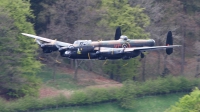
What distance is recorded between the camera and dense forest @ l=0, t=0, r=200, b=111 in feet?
228

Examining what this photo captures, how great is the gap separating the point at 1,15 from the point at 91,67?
17.3m

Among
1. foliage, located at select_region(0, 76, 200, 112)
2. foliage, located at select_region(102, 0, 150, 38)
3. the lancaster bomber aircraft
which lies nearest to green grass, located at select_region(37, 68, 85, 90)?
foliage, located at select_region(0, 76, 200, 112)

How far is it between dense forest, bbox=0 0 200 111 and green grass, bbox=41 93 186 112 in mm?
1750

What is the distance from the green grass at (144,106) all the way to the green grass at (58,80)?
4.56 meters

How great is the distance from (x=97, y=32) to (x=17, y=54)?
1084cm

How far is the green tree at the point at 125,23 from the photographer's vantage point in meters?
75.3

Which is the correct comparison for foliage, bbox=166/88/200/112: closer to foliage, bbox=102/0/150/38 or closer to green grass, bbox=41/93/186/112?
green grass, bbox=41/93/186/112

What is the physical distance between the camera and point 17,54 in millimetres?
69188

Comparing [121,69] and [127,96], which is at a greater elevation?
[121,69]

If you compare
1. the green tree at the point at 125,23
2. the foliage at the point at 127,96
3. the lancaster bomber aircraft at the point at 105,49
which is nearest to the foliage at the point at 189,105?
the foliage at the point at 127,96

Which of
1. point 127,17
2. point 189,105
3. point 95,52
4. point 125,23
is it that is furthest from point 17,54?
point 95,52

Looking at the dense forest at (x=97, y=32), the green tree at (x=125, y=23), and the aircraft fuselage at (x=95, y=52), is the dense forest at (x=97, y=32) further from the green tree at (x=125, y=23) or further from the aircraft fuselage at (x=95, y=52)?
the aircraft fuselage at (x=95, y=52)

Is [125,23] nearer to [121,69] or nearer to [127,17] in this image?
[127,17]

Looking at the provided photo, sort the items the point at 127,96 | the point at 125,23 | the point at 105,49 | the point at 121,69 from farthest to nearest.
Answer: the point at 121,69
the point at 125,23
the point at 127,96
the point at 105,49
